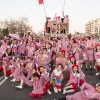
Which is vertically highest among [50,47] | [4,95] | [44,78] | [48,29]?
[48,29]

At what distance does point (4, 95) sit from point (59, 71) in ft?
6.22

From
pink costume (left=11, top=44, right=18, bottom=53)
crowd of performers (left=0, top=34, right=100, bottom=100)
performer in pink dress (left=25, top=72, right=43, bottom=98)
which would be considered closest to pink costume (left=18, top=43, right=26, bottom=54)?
crowd of performers (left=0, top=34, right=100, bottom=100)

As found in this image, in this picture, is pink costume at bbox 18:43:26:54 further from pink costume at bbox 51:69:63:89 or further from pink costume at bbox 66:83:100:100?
pink costume at bbox 66:83:100:100

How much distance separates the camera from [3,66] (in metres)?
7.82

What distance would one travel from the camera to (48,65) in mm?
7613

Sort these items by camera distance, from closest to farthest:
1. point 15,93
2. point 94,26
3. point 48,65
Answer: point 15,93 < point 48,65 < point 94,26

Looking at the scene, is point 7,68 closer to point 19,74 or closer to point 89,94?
point 19,74

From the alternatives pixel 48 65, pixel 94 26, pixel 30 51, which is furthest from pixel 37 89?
pixel 94 26

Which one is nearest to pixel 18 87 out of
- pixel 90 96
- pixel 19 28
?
pixel 90 96

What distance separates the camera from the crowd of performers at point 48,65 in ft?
18.1

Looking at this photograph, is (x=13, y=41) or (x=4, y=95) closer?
(x=4, y=95)

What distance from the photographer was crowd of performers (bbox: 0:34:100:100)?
5516mm

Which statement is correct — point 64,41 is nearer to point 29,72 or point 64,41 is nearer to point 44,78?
point 29,72

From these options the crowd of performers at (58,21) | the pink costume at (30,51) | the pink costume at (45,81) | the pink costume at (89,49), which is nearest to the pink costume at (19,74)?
the pink costume at (45,81)
